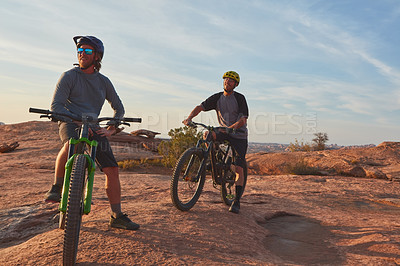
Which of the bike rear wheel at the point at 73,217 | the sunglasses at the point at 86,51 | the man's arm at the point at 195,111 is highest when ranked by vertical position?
the sunglasses at the point at 86,51

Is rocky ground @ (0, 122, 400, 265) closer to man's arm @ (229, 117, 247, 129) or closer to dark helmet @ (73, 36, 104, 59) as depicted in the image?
man's arm @ (229, 117, 247, 129)

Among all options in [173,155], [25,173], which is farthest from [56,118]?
[173,155]

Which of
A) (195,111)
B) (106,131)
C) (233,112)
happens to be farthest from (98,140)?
(233,112)

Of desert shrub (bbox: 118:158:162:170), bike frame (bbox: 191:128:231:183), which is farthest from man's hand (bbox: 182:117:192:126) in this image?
desert shrub (bbox: 118:158:162:170)

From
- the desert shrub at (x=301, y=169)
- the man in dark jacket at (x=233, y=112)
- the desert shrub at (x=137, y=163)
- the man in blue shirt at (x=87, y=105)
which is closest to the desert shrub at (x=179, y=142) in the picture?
the desert shrub at (x=137, y=163)

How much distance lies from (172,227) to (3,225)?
2345mm

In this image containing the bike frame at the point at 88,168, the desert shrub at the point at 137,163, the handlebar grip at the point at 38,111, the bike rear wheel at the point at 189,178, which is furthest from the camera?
the desert shrub at the point at 137,163

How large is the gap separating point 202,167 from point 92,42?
2.37m

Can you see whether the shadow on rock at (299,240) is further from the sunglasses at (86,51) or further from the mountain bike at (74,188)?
the sunglasses at (86,51)

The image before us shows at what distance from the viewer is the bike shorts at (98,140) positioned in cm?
340

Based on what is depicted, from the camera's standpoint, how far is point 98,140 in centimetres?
343

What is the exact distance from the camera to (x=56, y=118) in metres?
3.07

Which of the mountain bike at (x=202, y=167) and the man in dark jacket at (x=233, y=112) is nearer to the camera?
the mountain bike at (x=202, y=167)

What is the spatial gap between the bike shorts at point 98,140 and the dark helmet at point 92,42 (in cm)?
89
